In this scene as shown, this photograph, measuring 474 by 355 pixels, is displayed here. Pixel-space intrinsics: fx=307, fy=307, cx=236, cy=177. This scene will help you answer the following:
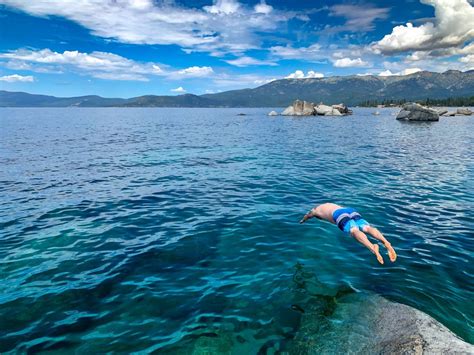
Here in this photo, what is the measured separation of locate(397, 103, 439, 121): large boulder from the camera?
96.8 meters

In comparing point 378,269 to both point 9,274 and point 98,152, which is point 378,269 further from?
point 98,152

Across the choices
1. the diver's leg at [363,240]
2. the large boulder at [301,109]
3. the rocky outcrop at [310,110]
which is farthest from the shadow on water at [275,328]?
the large boulder at [301,109]

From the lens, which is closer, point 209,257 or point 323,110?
point 209,257

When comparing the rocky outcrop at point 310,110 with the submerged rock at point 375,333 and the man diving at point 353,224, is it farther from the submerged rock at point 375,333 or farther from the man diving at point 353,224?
the submerged rock at point 375,333

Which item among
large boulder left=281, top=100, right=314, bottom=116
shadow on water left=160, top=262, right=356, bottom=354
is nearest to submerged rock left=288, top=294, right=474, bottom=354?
shadow on water left=160, top=262, right=356, bottom=354

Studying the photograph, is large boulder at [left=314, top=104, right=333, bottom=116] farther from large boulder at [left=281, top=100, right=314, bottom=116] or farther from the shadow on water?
the shadow on water

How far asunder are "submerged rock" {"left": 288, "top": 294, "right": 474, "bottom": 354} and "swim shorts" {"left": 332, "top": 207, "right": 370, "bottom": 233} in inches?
91.3

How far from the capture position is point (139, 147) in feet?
150

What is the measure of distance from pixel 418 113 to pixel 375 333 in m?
111

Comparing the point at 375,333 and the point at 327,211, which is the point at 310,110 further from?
the point at 375,333

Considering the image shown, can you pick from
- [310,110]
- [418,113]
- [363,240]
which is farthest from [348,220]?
[310,110]

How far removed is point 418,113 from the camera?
100 meters

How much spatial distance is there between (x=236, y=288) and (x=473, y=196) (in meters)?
19.3

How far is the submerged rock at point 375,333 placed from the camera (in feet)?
22.8
